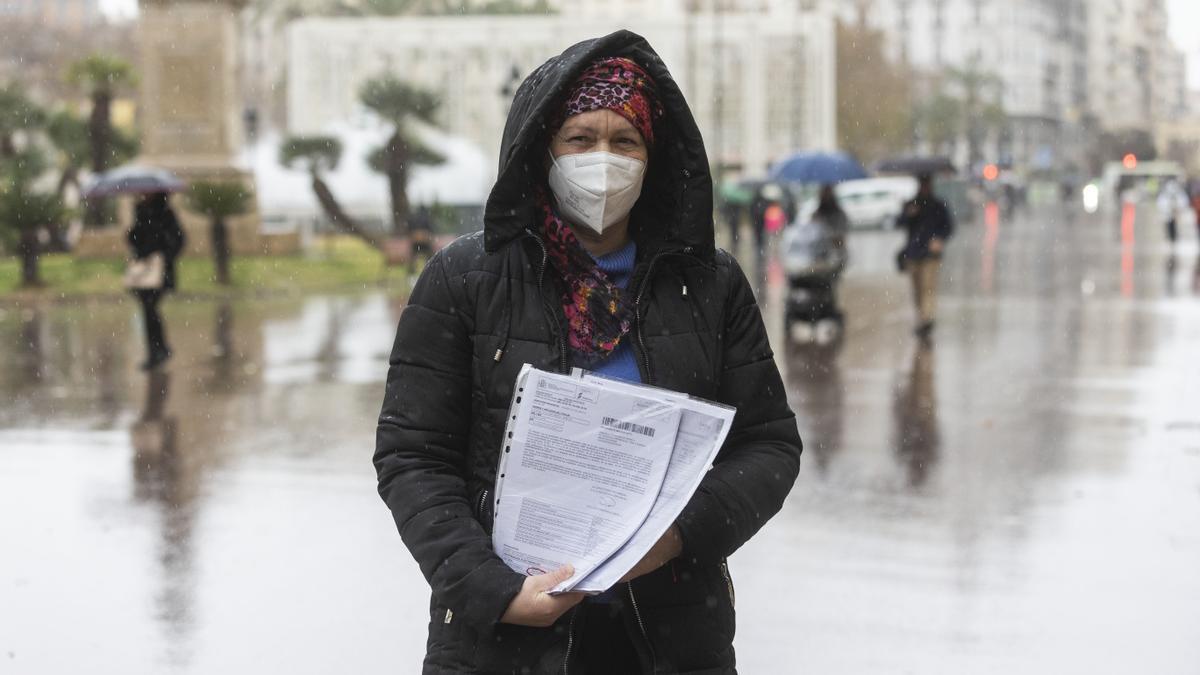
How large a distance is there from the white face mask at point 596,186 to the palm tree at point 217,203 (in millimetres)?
23512

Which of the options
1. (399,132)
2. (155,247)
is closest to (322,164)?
(399,132)

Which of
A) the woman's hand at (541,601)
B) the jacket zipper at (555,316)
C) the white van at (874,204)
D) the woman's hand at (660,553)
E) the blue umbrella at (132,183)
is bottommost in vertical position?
Result: the white van at (874,204)

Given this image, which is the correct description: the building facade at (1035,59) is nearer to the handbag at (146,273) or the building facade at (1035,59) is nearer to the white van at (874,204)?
the white van at (874,204)

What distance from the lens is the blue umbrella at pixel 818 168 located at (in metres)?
19.8

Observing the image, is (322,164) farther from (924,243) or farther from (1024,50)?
(1024,50)

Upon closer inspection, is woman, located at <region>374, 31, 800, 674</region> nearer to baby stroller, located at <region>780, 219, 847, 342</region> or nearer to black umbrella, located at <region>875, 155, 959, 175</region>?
baby stroller, located at <region>780, 219, 847, 342</region>

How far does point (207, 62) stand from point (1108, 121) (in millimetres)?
95365

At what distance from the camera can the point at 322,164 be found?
36.3 m

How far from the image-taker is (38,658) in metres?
5.61

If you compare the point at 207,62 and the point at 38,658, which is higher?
the point at 207,62

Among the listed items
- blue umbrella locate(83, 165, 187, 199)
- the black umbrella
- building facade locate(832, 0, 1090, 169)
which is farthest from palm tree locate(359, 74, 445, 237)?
building facade locate(832, 0, 1090, 169)

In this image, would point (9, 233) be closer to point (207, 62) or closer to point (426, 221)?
point (207, 62)

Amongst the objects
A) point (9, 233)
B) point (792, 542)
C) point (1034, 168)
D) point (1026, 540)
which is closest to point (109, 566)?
point (792, 542)

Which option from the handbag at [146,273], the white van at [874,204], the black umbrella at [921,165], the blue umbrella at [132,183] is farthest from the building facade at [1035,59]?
the handbag at [146,273]
